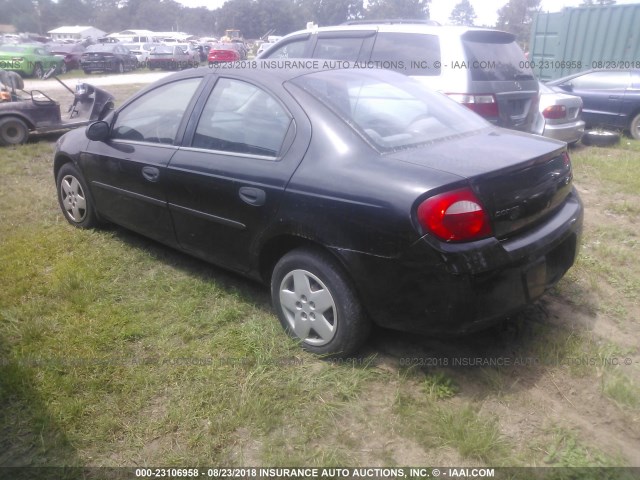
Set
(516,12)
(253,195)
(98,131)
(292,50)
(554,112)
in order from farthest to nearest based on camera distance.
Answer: (516,12) → (554,112) → (292,50) → (98,131) → (253,195)

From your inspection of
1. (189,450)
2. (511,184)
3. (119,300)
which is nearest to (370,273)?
(511,184)

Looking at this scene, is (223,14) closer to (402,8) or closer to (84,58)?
(402,8)

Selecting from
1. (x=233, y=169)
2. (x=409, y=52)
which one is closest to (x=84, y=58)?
(x=409, y=52)

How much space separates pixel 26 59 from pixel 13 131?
15.0 metres

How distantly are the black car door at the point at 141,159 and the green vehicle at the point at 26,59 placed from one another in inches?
754

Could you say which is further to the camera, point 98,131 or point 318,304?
point 98,131

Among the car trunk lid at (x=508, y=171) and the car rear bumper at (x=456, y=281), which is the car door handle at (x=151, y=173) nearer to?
the car rear bumper at (x=456, y=281)

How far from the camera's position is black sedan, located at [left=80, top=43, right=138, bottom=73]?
85.1 feet

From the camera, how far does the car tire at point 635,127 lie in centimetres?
891

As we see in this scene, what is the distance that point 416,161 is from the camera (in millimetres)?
2520

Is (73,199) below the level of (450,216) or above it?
below

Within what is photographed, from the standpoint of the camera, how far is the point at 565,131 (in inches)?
288

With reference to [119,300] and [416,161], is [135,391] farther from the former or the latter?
[416,161]

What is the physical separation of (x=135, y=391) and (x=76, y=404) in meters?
0.27
